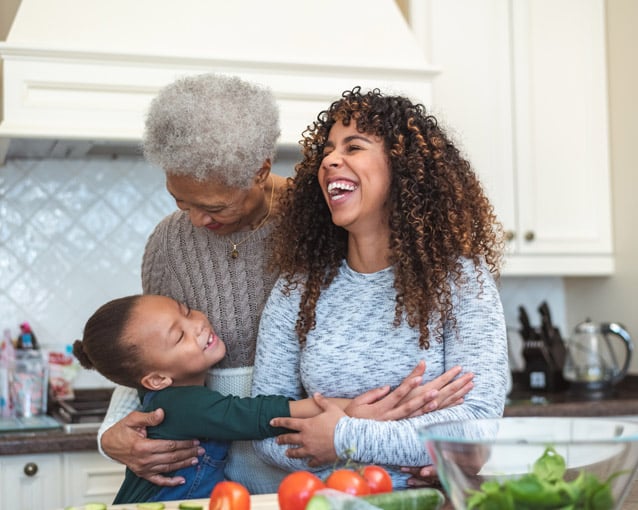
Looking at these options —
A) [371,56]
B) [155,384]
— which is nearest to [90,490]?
[155,384]

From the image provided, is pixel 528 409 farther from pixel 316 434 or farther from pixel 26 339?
pixel 26 339

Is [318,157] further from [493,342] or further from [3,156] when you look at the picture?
[3,156]

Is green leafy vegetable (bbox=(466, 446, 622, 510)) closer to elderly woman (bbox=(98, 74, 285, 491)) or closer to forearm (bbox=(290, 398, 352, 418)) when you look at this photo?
forearm (bbox=(290, 398, 352, 418))

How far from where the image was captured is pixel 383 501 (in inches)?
39.7

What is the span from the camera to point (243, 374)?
190cm

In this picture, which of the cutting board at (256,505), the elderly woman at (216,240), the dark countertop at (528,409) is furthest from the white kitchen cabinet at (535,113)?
the cutting board at (256,505)

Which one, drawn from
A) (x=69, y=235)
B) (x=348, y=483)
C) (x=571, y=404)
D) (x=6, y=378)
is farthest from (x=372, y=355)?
(x=69, y=235)

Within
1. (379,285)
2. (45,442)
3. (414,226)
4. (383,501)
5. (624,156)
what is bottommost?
(45,442)

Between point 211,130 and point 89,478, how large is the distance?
1162mm

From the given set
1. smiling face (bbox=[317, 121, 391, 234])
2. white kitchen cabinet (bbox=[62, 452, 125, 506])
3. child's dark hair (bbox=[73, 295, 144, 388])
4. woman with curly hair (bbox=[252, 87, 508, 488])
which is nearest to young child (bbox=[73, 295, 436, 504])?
child's dark hair (bbox=[73, 295, 144, 388])

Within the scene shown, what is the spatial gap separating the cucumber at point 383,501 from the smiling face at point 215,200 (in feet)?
2.85

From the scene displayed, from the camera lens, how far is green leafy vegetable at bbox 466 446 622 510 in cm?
88

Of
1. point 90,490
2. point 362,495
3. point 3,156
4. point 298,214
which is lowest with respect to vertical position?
point 90,490

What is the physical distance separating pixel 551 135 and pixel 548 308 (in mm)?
627
